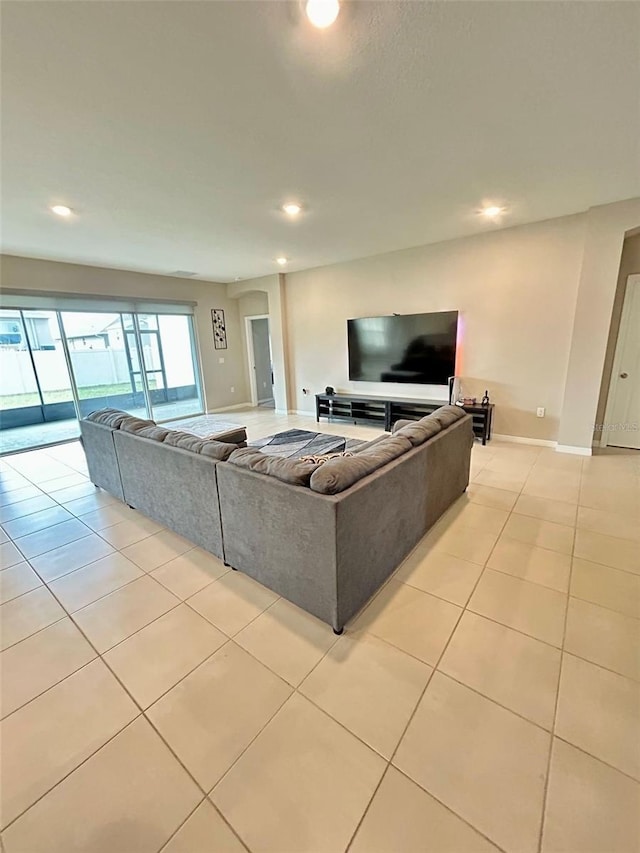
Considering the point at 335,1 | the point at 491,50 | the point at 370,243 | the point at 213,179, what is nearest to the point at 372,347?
the point at 370,243

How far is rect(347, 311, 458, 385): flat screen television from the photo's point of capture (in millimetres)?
4805

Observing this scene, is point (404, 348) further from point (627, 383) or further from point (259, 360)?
point (259, 360)

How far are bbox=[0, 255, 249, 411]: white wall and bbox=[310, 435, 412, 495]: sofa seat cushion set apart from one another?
5.48 m

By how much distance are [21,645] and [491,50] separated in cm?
363

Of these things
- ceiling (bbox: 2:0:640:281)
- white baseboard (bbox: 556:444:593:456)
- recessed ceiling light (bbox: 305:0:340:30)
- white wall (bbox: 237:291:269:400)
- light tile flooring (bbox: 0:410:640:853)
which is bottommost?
light tile flooring (bbox: 0:410:640:853)

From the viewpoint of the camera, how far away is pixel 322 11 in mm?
1355

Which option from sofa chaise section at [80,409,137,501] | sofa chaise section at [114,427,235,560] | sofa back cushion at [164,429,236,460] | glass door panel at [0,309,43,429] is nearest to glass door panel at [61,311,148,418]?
glass door panel at [0,309,43,429]

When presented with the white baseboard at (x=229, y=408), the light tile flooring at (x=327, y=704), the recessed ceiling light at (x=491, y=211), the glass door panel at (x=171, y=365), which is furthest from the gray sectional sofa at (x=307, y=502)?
the white baseboard at (x=229, y=408)

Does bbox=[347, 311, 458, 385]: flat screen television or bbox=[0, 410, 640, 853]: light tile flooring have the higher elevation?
bbox=[347, 311, 458, 385]: flat screen television

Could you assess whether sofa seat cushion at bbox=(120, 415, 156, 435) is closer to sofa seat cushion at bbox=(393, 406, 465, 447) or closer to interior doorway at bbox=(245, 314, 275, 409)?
sofa seat cushion at bbox=(393, 406, 465, 447)

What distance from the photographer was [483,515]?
2.80 metres

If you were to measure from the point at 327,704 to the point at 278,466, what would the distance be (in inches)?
41.3

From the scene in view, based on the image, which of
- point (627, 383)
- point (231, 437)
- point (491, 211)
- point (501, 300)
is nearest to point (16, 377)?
point (231, 437)

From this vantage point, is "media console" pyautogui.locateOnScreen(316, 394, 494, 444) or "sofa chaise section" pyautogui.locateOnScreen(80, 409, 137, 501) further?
"media console" pyautogui.locateOnScreen(316, 394, 494, 444)
